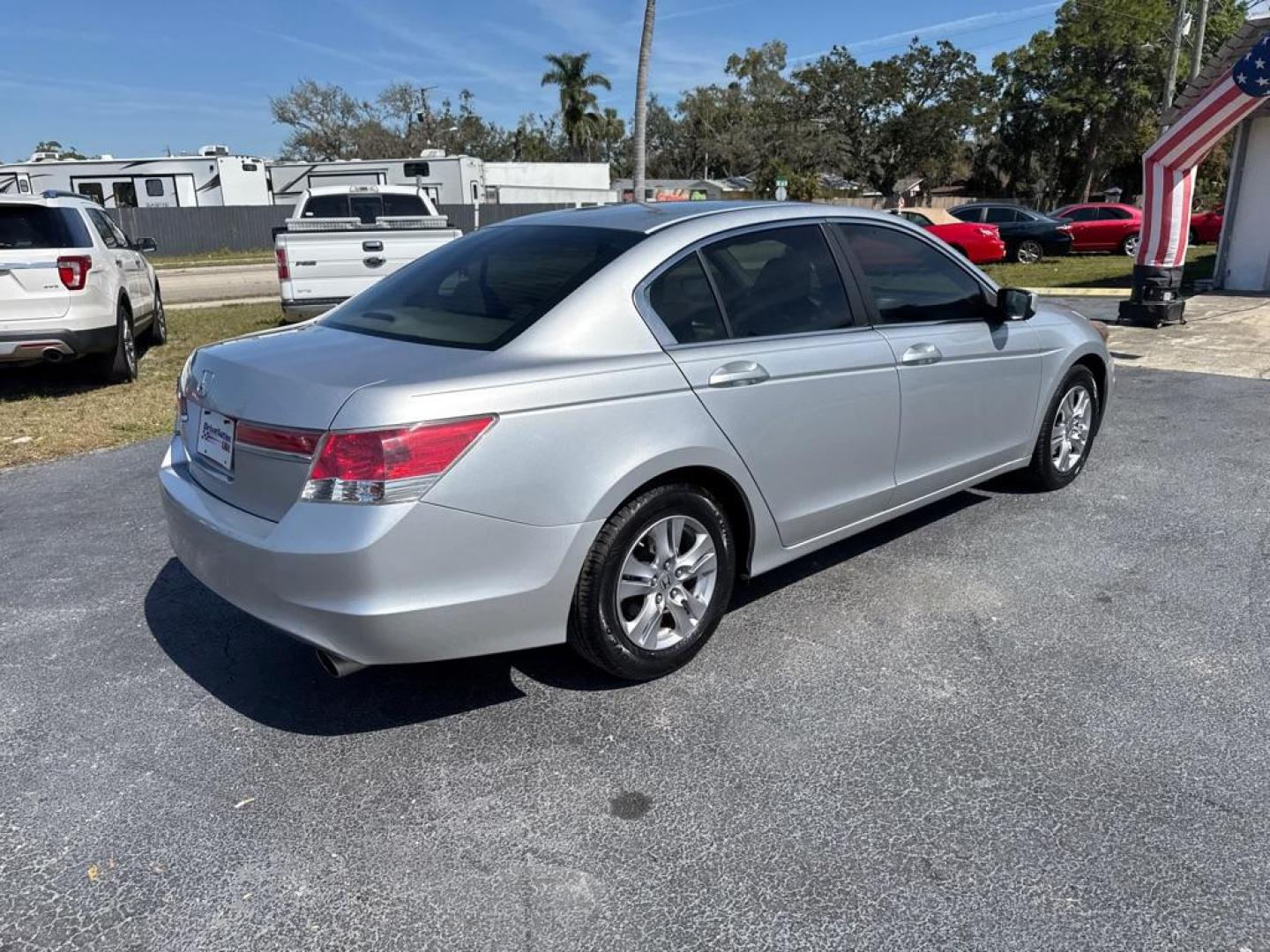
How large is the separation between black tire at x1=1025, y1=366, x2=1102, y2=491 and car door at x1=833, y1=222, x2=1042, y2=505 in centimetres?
34

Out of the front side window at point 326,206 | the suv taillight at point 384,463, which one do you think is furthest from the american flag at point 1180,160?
the suv taillight at point 384,463

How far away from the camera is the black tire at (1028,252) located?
877 inches

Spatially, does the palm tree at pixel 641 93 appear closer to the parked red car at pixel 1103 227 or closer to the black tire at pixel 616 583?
the parked red car at pixel 1103 227

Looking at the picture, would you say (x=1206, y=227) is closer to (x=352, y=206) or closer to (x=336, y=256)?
(x=352, y=206)

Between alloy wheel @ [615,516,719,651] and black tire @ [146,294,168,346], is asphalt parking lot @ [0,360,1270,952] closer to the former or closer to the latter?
alloy wheel @ [615,516,719,651]

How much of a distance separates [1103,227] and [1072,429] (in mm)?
20846

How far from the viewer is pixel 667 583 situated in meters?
3.26

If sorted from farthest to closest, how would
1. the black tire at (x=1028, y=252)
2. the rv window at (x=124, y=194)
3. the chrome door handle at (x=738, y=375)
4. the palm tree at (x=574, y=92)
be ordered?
the palm tree at (x=574, y=92) < the rv window at (x=124, y=194) < the black tire at (x=1028, y=252) < the chrome door handle at (x=738, y=375)

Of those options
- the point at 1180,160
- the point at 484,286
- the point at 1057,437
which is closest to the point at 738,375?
the point at 484,286

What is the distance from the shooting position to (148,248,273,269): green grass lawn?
91.9 feet

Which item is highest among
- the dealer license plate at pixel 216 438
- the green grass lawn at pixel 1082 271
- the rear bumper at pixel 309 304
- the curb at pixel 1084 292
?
the dealer license plate at pixel 216 438

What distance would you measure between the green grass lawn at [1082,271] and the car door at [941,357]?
11.7 meters

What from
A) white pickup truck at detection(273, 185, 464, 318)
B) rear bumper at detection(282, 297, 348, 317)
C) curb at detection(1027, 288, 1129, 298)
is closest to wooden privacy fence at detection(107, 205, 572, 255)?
curb at detection(1027, 288, 1129, 298)

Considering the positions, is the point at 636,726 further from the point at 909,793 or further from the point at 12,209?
the point at 12,209
